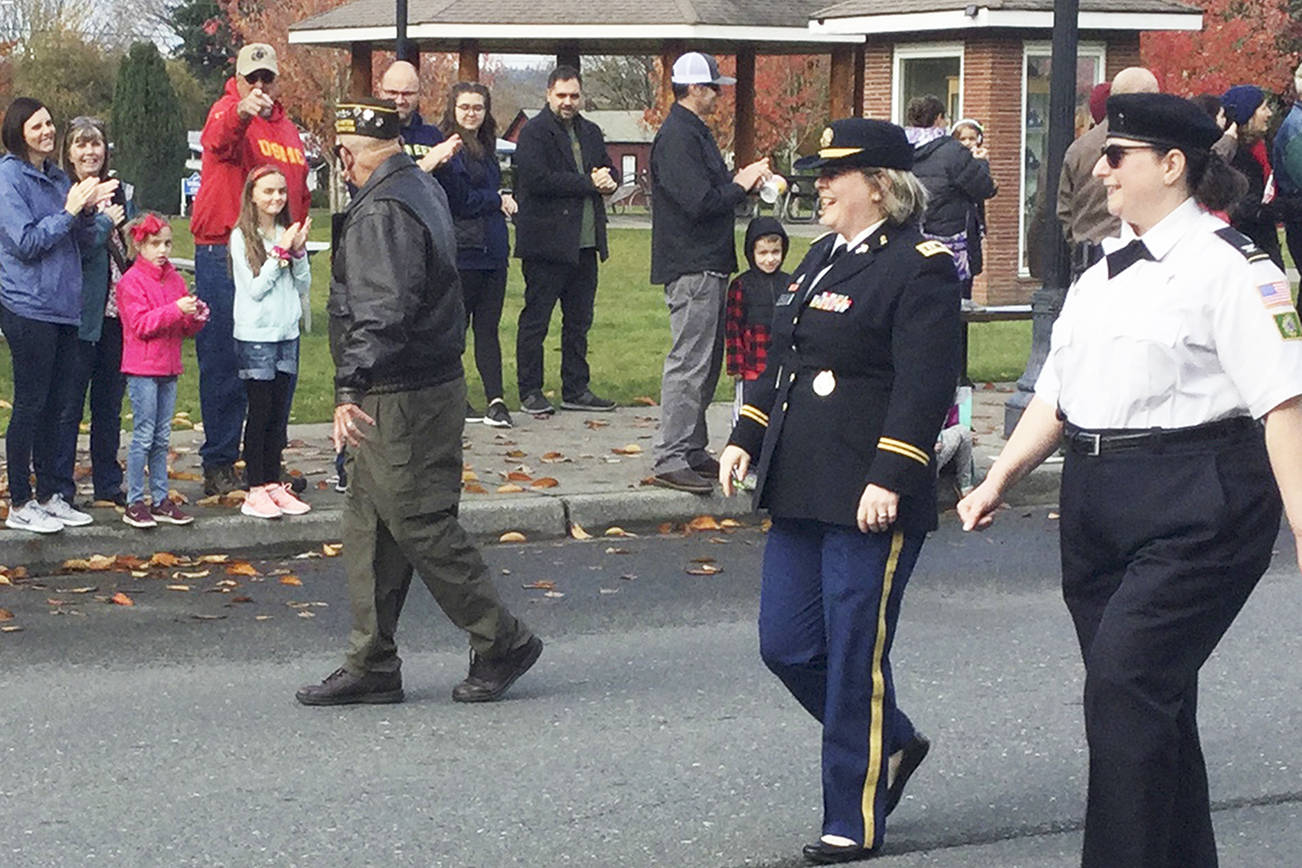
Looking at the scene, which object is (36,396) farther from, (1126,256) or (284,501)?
(1126,256)

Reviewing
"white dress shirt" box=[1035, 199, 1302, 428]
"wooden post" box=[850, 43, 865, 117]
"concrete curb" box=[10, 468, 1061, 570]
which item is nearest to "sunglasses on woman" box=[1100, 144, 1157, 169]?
"white dress shirt" box=[1035, 199, 1302, 428]

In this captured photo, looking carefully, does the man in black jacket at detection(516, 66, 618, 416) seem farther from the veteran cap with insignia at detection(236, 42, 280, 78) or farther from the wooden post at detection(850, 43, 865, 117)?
the wooden post at detection(850, 43, 865, 117)

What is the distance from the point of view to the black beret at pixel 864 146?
17.2ft

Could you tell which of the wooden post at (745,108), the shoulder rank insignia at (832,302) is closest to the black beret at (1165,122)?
the shoulder rank insignia at (832,302)

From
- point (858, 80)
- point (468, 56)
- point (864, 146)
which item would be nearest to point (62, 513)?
point (864, 146)

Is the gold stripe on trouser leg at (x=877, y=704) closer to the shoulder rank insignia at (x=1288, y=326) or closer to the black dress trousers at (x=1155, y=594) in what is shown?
the black dress trousers at (x=1155, y=594)

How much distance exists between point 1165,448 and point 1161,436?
3 centimetres

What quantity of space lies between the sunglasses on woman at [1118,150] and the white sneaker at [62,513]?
5.79 m

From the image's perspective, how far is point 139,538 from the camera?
9094 millimetres

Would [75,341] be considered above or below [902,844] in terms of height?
above

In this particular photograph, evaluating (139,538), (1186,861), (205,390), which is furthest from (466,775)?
(205,390)

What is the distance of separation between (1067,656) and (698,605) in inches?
62.2

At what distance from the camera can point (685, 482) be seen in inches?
406

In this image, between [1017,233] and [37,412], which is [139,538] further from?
[1017,233]
